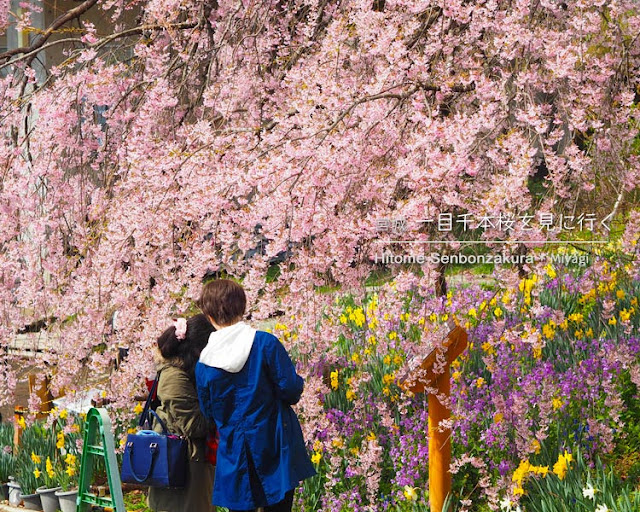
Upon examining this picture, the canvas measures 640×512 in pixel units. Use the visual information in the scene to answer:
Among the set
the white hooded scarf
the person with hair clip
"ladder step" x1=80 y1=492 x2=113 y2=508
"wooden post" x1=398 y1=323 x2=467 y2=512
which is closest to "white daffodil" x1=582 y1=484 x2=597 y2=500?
"wooden post" x1=398 y1=323 x2=467 y2=512

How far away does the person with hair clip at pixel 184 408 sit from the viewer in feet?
14.3

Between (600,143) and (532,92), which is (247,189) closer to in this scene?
(532,92)

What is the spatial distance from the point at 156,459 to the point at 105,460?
1.50 ft

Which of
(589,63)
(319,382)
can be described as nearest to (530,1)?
(589,63)

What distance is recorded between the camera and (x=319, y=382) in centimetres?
455

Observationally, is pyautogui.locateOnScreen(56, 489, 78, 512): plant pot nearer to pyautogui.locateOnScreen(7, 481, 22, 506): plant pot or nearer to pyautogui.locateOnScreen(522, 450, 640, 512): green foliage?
pyautogui.locateOnScreen(7, 481, 22, 506): plant pot

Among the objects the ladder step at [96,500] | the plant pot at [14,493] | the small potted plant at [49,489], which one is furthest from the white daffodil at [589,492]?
the plant pot at [14,493]

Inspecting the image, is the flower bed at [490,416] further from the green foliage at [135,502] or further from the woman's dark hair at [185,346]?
the green foliage at [135,502]

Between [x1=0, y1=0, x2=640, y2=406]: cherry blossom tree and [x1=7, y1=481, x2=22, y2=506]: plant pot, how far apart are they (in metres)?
0.79

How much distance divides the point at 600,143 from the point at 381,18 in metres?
1.13

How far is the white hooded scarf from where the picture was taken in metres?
3.91

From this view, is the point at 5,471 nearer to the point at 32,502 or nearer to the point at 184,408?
the point at 32,502

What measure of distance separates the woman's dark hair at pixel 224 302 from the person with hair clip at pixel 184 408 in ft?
1.40

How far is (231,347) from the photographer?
12.9 ft
